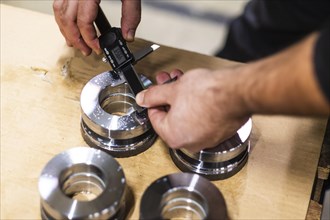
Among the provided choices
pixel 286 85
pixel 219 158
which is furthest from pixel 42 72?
pixel 286 85

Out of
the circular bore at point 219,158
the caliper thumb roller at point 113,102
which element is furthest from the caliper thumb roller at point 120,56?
the circular bore at point 219,158

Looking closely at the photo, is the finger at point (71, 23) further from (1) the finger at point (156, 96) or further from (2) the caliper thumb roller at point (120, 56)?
(1) the finger at point (156, 96)

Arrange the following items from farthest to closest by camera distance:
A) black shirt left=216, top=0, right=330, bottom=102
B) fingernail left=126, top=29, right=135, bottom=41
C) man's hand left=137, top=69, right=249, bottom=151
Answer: black shirt left=216, top=0, right=330, bottom=102 < fingernail left=126, top=29, right=135, bottom=41 < man's hand left=137, top=69, right=249, bottom=151

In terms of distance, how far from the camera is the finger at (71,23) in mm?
740

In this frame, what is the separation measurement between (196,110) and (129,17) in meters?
0.25

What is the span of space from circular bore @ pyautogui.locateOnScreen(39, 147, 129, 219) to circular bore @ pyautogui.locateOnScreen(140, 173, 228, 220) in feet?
0.13

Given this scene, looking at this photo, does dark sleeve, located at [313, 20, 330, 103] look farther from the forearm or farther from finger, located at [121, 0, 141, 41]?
finger, located at [121, 0, 141, 41]

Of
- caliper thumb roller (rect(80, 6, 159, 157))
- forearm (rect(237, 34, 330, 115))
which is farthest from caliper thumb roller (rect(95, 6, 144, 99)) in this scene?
forearm (rect(237, 34, 330, 115))

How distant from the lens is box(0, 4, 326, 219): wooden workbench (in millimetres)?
679

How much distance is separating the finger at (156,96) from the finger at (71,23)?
0.16 metres

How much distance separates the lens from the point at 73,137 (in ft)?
2.45

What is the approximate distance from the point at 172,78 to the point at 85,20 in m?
0.15

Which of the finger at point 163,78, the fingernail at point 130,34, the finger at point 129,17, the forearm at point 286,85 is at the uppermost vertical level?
the forearm at point 286,85

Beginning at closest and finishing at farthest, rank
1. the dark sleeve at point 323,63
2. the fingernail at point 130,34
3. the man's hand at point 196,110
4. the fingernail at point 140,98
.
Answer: the dark sleeve at point 323,63, the man's hand at point 196,110, the fingernail at point 140,98, the fingernail at point 130,34
